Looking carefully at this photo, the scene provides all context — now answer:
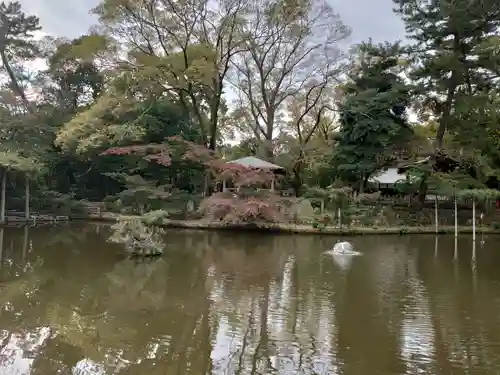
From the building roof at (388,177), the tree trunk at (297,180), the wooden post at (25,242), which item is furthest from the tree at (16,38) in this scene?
the building roof at (388,177)

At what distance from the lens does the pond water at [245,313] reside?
5.25 metres

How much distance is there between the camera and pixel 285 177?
25.2 meters

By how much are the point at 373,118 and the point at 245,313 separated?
16302mm

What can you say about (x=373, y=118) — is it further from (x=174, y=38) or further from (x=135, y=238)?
(x=135, y=238)

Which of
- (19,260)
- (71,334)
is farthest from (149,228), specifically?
(71,334)

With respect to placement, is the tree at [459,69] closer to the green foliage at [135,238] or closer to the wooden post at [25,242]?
the green foliage at [135,238]

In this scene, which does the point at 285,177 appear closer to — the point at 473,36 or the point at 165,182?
the point at 165,182

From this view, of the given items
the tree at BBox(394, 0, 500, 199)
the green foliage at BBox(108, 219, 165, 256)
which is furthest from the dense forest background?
the green foliage at BBox(108, 219, 165, 256)

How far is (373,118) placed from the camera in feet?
71.5

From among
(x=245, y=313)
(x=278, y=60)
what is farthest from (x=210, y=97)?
(x=245, y=313)

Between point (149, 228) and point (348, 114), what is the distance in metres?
12.7

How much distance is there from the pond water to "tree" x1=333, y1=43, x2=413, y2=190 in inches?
358

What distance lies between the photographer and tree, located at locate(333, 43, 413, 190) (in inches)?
845

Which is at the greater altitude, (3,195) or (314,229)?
(3,195)
